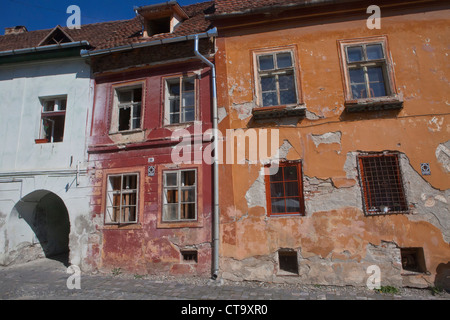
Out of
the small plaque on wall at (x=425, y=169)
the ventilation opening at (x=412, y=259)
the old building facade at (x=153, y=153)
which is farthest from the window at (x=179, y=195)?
the small plaque on wall at (x=425, y=169)

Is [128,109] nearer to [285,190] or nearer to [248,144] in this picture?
[248,144]

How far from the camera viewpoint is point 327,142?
654cm

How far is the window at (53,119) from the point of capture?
8.73 m

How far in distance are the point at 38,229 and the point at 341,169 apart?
968 cm

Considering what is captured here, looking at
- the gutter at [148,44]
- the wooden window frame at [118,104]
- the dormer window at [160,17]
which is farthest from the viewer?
the dormer window at [160,17]

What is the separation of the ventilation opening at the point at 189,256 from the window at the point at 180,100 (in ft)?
11.9

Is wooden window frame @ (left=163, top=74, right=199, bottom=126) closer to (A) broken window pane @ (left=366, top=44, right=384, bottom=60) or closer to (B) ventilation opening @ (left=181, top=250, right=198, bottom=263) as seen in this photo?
(B) ventilation opening @ (left=181, top=250, right=198, bottom=263)

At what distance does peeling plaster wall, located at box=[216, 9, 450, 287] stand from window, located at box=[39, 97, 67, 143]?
5633mm

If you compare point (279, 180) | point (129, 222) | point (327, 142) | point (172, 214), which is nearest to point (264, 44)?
point (327, 142)

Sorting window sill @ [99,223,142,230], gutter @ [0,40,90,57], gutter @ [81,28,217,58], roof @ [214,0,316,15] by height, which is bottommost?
window sill @ [99,223,142,230]

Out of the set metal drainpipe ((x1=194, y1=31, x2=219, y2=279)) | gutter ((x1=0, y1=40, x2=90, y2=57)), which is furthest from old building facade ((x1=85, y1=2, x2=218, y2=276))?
gutter ((x1=0, y1=40, x2=90, y2=57))

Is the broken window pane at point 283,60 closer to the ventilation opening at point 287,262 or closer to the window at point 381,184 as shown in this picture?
the window at point 381,184

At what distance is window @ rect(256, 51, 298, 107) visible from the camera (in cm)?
713

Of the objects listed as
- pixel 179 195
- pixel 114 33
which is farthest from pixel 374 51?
pixel 114 33
